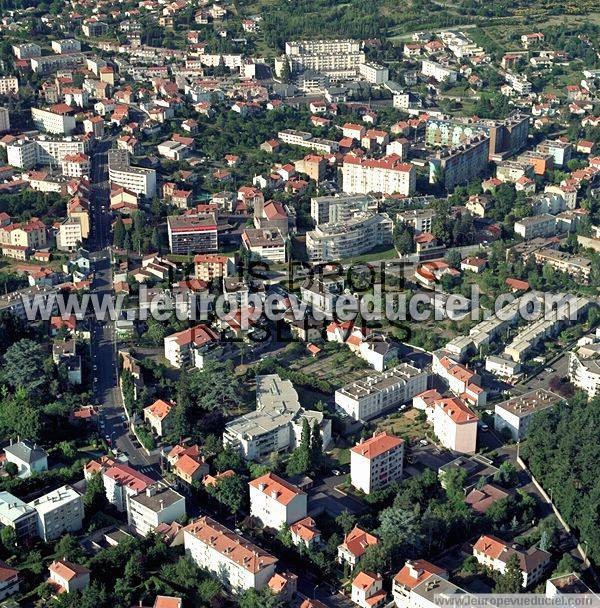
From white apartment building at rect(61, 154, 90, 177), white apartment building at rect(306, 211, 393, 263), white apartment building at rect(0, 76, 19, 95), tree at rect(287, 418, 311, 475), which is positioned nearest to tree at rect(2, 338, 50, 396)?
tree at rect(287, 418, 311, 475)

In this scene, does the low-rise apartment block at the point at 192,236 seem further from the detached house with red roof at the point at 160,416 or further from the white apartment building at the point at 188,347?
the detached house with red roof at the point at 160,416

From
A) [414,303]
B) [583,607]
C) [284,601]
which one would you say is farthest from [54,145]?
[583,607]

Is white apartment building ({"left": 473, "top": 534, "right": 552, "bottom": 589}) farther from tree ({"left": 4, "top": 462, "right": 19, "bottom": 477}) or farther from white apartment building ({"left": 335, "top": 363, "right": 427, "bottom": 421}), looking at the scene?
tree ({"left": 4, "top": 462, "right": 19, "bottom": 477})

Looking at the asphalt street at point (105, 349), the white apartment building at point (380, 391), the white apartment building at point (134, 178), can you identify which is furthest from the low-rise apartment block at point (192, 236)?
the white apartment building at point (380, 391)

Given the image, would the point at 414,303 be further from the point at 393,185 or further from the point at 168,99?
the point at 168,99

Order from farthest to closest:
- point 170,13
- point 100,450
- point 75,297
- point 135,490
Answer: point 170,13, point 75,297, point 100,450, point 135,490

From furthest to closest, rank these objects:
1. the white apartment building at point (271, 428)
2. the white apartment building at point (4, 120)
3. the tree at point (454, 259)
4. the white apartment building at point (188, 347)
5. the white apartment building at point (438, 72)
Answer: the white apartment building at point (438, 72), the white apartment building at point (4, 120), the tree at point (454, 259), the white apartment building at point (188, 347), the white apartment building at point (271, 428)
